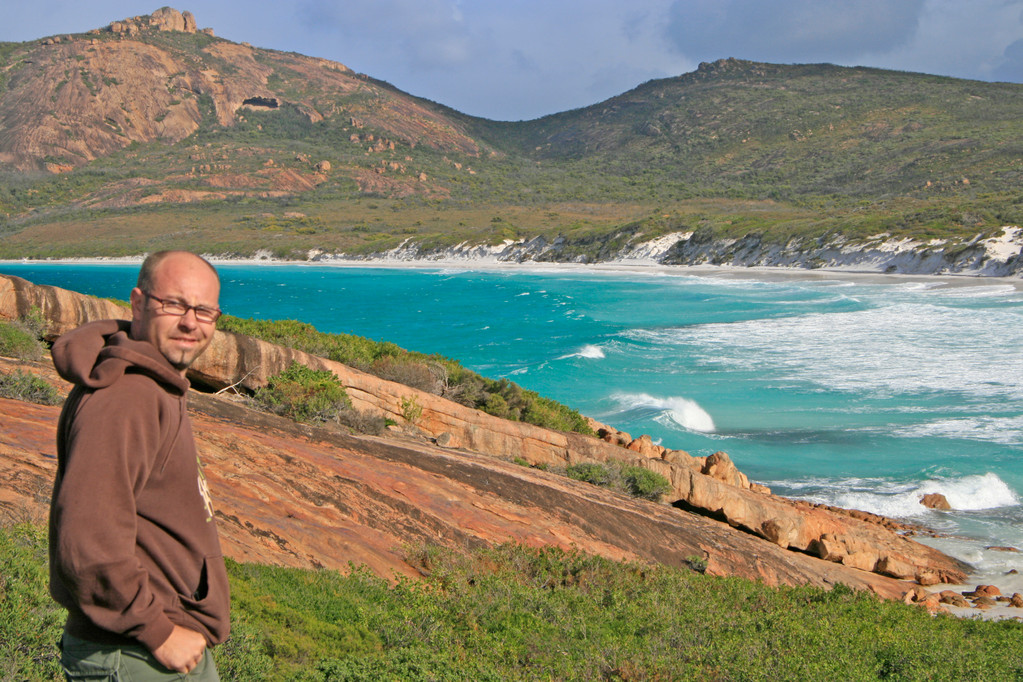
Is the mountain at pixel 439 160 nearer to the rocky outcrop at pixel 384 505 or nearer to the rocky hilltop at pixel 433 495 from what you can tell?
the rocky hilltop at pixel 433 495

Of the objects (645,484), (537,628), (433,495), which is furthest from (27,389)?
(645,484)

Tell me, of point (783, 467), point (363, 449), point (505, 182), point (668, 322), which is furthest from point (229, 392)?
point (505, 182)

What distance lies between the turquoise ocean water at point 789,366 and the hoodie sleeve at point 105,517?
11.6m

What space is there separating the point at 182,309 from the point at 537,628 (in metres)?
3.81

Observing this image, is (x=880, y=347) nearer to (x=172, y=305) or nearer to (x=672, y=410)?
(x=672, y=410)

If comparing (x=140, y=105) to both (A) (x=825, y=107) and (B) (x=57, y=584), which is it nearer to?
(A) (x=825, y=107)

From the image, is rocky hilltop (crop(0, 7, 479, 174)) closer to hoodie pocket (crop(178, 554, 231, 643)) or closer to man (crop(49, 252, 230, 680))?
man (crop(49, 252, 230, 680))

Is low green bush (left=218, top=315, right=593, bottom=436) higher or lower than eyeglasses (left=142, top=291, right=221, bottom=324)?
lower

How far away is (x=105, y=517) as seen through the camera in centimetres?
196

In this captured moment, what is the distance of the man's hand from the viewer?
2082 millimetres

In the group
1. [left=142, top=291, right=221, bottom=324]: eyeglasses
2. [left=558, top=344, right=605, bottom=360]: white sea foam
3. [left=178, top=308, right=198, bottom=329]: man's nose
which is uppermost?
[left=142, top=291, right=221, bottom=324]: eyeglasses

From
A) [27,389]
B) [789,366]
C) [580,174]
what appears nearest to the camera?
[27,389]

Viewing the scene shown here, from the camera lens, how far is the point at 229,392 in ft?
33.2

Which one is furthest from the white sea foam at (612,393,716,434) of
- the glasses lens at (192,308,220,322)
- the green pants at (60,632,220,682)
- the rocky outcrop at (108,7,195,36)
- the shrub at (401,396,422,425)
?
the rocky outcrop at (108,7,195,36)
